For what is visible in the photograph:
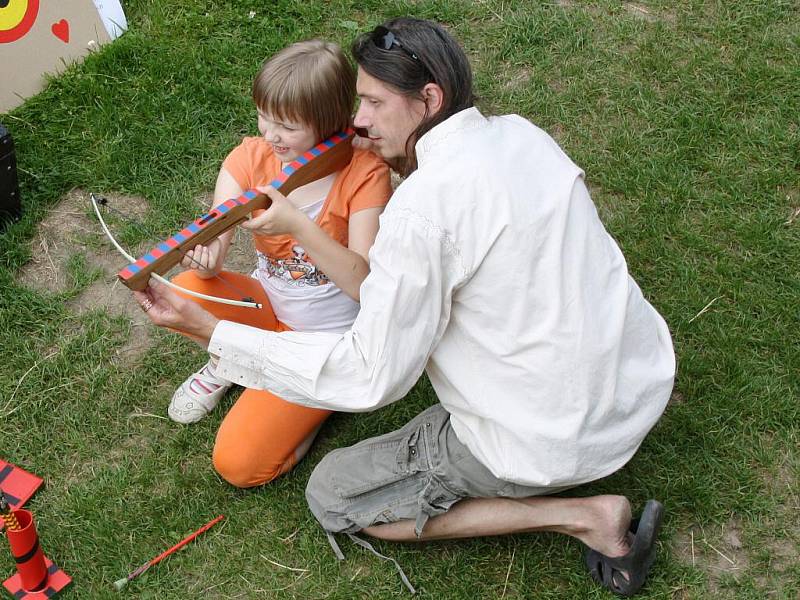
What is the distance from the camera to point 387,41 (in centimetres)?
247

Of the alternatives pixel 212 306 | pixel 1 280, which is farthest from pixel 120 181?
pixel 212 306

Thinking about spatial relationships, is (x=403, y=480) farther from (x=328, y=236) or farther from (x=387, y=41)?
(x=387, y=41)

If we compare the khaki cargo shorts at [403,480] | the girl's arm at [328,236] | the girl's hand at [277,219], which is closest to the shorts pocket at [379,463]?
the khaki cargo shorts at [403,480]

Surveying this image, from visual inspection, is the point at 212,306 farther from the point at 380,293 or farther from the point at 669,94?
the point at 669,94

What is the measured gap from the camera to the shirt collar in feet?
7.84

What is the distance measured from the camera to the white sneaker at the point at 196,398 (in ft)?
11.1

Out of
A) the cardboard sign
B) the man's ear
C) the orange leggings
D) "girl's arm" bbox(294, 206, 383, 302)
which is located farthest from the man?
the cardboard sign

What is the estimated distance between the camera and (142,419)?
11.3 feet

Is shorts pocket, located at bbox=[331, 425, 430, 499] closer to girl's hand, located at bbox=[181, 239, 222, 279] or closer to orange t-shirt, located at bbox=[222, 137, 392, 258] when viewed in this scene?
orange t-shirt, located at bbox=[222, 137, 392, 258]

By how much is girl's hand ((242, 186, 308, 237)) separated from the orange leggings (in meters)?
0.66

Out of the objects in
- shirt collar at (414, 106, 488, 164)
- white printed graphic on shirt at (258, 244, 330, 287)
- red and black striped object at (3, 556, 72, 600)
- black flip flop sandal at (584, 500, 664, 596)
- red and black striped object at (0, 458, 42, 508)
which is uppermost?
shirt collar at (414, 106, 488, 164)

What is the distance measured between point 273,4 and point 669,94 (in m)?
1.99

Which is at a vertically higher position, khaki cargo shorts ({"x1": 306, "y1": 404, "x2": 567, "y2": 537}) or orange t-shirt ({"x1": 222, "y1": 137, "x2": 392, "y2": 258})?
orange t-shirt ({"x1": 222, "y1": 137, "x2": 392, "y2": 258})

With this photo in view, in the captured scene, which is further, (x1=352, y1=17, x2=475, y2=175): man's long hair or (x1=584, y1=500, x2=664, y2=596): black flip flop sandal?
(x1=584, y1=500, x2=664, y2=596): black flip flop sandal
